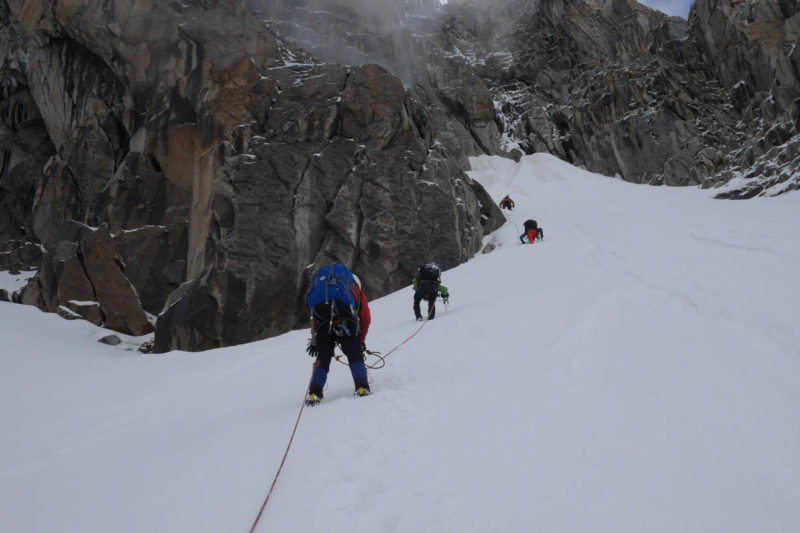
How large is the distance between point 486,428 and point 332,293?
263 centimetres

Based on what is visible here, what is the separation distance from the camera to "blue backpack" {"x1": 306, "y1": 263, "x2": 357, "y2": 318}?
5277 millimetres

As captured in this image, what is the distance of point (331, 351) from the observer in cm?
528

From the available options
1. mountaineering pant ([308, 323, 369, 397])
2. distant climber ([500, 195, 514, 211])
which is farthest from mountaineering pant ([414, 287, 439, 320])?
distant climber ([500, 195, 514, 211])

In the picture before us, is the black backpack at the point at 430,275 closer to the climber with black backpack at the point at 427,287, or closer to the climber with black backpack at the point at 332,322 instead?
the climber with black backpack at the point at 427,287

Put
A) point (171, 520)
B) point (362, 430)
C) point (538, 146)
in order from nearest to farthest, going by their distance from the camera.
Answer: point (171, 520), point (362, 430), point (538, 146)

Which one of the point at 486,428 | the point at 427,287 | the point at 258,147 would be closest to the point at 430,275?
the point at 427,287

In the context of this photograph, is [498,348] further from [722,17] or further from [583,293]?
[722,17]

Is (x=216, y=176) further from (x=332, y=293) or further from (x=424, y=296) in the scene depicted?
(x=332, y=293)

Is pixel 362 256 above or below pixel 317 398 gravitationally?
above

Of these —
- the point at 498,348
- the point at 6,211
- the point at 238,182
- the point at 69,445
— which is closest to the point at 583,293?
the point at 498,348

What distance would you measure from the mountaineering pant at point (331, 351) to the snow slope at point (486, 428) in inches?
12.6

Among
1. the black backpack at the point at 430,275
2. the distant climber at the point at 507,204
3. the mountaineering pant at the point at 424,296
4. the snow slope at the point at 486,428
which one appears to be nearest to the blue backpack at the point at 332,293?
the snow slope at the point at 486,428

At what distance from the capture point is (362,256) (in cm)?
1961

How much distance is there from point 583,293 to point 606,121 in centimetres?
5350
